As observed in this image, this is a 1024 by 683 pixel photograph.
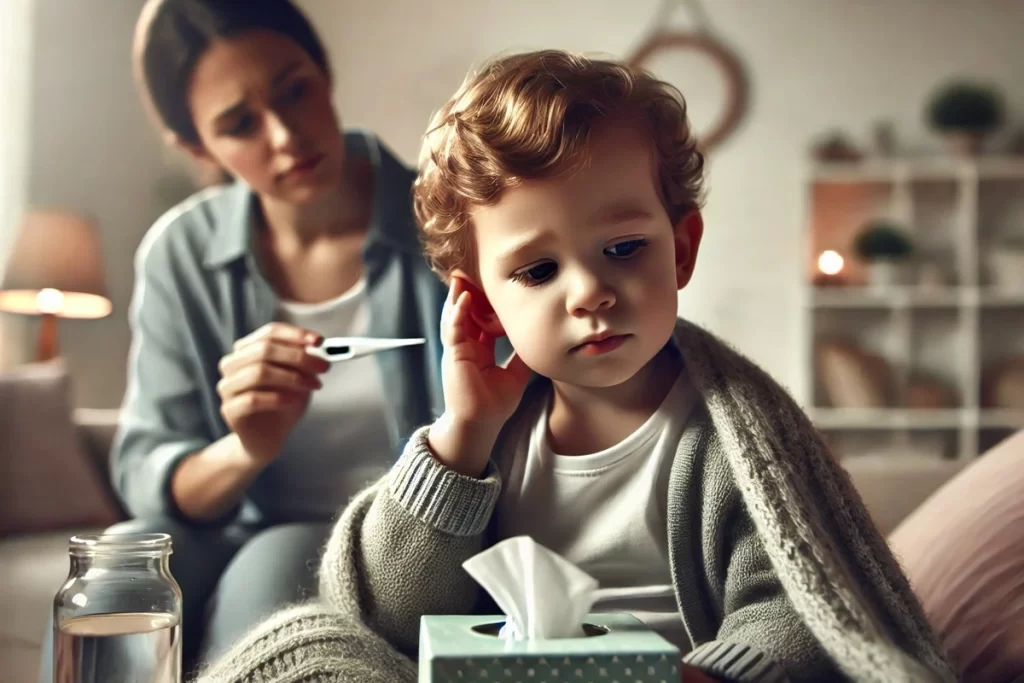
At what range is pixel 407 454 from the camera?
726 millimetres

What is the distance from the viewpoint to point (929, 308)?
40.0 inches

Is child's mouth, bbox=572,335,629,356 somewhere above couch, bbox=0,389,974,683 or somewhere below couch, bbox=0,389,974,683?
above

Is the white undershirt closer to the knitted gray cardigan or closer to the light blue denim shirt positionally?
the light blue denim shirt

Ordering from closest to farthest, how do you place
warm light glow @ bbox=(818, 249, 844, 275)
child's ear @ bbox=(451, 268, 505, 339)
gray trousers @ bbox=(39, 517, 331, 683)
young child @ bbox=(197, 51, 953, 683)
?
young child @ bbox=(197, 51, 953, 683)
child's ear @ bbox=(451, 268, 505, 339)
gray trousers @ bbox=(39, 517, 331, 683)
warm light glow @ bbox=(818, 249, 844, 275)

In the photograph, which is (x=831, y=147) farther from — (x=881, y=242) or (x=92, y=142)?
(x=92, y=142)

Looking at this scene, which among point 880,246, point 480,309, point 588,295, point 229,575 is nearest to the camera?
point 588,295

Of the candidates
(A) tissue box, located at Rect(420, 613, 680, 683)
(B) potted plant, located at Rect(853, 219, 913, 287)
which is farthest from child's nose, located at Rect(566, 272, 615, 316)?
(B) potted plant, located at Rect(853, 219, 913, 287)

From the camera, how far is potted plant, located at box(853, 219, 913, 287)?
1001mm

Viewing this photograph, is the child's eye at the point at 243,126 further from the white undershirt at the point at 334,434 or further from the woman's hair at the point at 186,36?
the white undershirt at the point at 334,434

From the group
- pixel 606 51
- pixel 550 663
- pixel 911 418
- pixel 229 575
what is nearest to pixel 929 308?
pixel 911 418

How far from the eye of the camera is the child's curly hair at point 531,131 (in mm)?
671

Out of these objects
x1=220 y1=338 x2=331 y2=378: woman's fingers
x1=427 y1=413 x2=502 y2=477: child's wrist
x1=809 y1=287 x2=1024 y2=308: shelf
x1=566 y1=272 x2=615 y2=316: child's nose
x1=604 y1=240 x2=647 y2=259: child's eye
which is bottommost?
x1=427 y1=413 x2=502 y2=477: child's wrist

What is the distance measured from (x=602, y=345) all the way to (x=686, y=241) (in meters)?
0.13

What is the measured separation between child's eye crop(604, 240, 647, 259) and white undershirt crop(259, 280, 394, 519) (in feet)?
1.04
